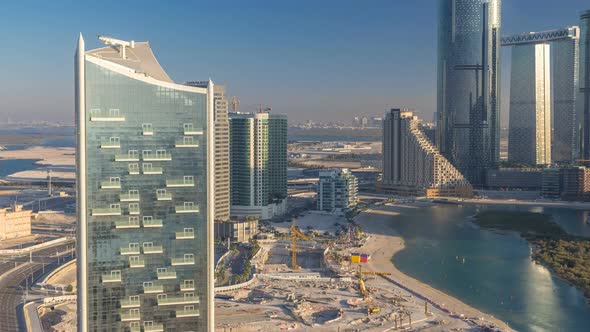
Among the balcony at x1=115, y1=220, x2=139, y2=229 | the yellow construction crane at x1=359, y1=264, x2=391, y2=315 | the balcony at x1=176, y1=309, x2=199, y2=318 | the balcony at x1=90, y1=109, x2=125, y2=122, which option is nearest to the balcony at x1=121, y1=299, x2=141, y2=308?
the balcony at x1=176, y1=309, x2=199, y2=318

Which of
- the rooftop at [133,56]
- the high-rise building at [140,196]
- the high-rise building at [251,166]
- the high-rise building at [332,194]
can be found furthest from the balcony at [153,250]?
→ the high-rise building at [332,194]

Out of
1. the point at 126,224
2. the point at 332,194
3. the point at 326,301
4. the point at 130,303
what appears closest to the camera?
A: the point at 126,224

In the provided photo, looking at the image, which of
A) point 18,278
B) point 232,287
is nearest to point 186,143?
point 232,287

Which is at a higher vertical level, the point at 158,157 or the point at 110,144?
the point at 110,144

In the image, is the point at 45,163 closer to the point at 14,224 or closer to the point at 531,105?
the point at 14,224

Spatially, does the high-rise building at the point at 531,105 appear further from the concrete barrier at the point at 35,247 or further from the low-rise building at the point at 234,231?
the concrete barrier at the point at 35,247

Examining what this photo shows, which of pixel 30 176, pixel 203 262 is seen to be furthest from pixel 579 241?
pixel 30 176

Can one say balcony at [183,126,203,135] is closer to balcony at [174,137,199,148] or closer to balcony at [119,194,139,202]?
balcony at [174,137,199,148]
